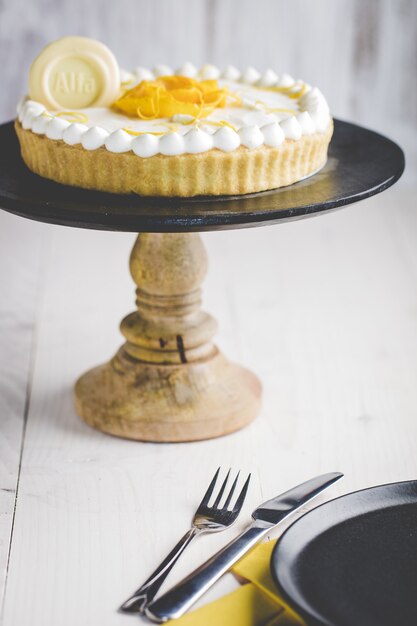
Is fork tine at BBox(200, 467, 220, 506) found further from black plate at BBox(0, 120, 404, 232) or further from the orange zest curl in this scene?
the orange zest curl

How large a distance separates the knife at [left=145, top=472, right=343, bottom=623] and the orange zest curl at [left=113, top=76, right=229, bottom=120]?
0.56 m

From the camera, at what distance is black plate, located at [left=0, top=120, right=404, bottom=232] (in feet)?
4.09

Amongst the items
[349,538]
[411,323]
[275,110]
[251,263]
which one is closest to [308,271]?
[251,263]

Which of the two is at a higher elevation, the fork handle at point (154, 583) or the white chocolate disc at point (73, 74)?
the white chocolate disc at point (73, 74)

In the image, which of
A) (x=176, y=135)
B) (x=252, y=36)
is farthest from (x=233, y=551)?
(x=252, y=36)

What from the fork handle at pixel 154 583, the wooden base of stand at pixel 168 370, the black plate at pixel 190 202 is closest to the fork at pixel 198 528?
the fork handle at pixel 154 583

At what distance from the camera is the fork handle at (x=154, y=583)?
3.72ft

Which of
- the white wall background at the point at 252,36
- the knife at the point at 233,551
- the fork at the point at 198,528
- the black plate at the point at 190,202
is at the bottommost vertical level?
the fork at the point at 198,528

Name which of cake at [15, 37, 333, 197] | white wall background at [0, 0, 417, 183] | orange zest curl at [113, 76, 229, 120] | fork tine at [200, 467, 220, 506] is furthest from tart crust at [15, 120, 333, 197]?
white wall background at [0, 0, 417, 183]

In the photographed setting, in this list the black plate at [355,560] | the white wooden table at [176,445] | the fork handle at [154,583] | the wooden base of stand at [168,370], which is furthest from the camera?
the wooden base of stand at [168,370]

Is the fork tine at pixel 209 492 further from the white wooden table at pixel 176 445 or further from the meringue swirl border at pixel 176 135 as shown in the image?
the meringue swirl border at pixel 176 135

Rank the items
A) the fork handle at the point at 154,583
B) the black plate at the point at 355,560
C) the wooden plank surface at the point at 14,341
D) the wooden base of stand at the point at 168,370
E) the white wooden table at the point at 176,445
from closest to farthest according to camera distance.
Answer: the black plate at the point at 355,560 < the fork handle at the point at 154,583 < the white wooden table at the point at 176,445 < the wooden plank surface at the point at 14,341 < the wooden base of stand at the point at 168,370

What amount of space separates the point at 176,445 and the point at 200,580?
385 mm

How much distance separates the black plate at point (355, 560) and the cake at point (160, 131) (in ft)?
1.54
